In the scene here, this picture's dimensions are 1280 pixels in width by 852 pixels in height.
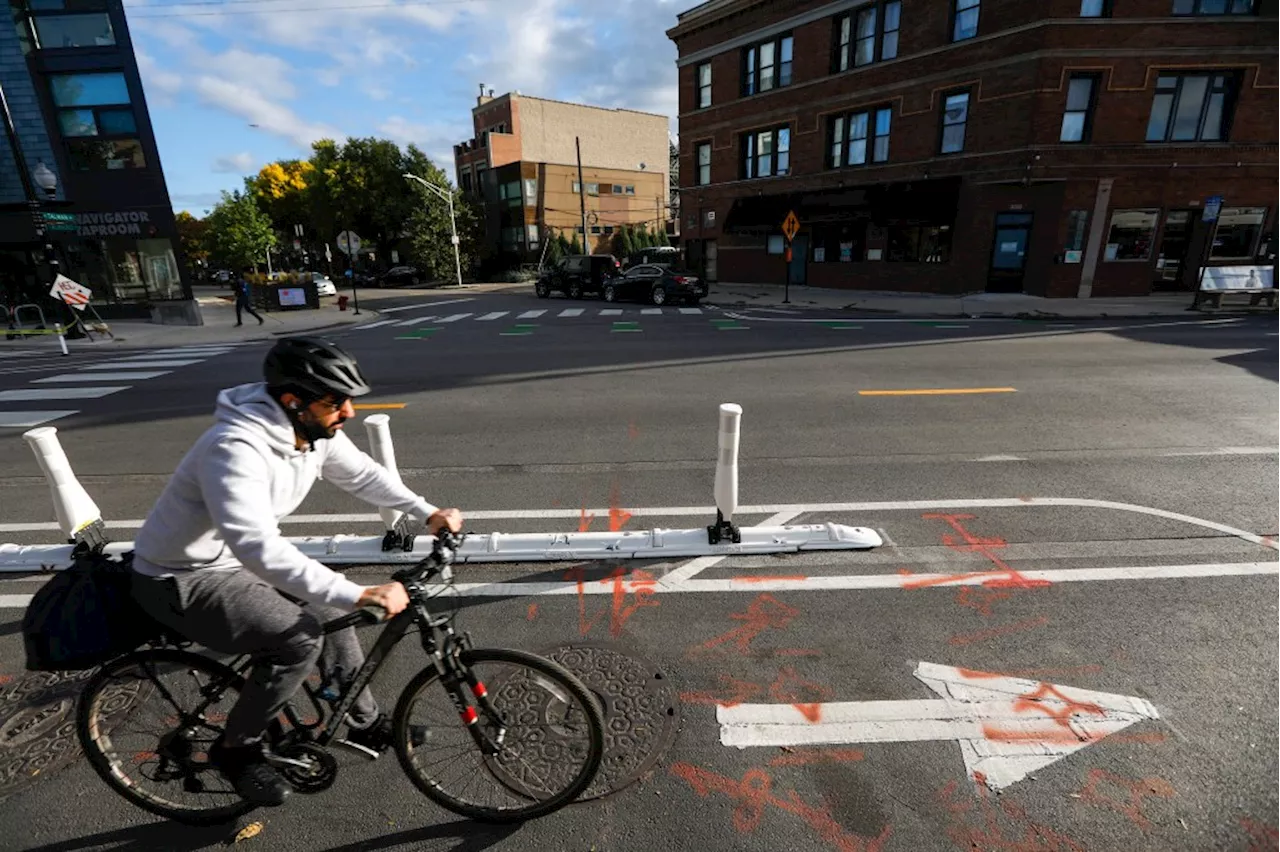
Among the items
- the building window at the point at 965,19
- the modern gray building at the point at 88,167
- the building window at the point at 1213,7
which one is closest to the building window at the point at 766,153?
the building window at the point at 965,19

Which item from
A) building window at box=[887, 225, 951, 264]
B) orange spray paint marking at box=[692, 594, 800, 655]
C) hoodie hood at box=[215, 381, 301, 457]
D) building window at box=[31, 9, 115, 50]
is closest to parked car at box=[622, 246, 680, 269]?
building window at box=[887, 225, 951, 264]

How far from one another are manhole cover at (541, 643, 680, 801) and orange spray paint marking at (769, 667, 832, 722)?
55cm

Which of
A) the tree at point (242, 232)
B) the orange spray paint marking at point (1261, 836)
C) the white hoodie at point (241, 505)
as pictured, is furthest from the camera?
the tree at point (242, 232)

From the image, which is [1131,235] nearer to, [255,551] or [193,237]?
[255,551]

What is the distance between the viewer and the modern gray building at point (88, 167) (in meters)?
19.7

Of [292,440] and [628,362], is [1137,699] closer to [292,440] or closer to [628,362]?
[292,440]

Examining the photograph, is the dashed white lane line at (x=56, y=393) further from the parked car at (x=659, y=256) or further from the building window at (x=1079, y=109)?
the parked car at (x=659, y=256)

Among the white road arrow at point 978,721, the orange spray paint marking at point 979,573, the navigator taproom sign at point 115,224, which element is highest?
the navigator taproom sign at point 115,224

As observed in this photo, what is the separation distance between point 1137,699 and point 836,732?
1.57 metres

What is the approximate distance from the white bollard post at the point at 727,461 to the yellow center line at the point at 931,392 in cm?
519

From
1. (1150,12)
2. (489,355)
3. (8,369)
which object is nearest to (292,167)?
(8,369)

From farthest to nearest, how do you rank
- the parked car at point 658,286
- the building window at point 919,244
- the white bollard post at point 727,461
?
the parked car at point 658,286 → the building window at point 919,244 → the white bollard post at point 727,461

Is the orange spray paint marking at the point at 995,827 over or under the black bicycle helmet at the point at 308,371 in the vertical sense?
under

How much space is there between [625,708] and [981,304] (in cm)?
2119
